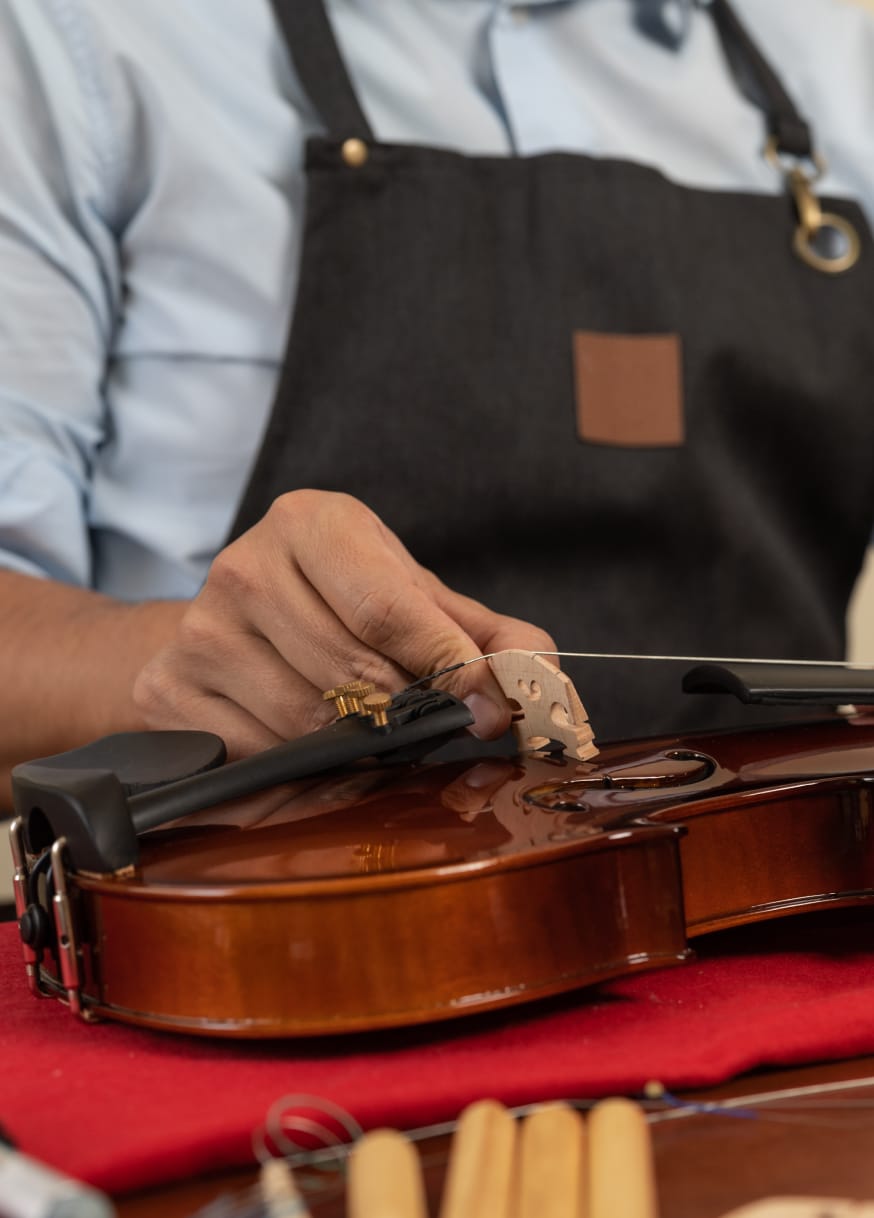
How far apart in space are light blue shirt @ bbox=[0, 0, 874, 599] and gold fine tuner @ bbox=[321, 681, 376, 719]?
1.26 ft

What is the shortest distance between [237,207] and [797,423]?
490 millimetres

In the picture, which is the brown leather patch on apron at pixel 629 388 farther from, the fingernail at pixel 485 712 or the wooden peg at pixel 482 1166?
the wooden peg at pixel 482 1166

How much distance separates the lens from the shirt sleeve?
0.93m

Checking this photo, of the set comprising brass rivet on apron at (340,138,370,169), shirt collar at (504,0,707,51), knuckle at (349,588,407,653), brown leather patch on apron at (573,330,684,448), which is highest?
shirt collar at (504,0,707,51)

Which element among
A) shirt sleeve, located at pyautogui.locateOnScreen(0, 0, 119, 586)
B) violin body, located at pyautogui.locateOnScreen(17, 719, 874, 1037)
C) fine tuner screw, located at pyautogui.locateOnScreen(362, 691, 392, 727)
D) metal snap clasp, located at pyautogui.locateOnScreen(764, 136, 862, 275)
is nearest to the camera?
violin body, located at pyautogui.locateOnScreen(17, 719, 874, 1037)

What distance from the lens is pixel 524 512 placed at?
978mm

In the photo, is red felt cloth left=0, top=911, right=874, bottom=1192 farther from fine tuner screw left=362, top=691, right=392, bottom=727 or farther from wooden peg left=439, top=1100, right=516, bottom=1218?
fine tuner screw left=362, top=691, right=392, bottom=727

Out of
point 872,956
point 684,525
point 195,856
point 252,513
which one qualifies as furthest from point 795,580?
point 195,856

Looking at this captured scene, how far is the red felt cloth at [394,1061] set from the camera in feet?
1.24

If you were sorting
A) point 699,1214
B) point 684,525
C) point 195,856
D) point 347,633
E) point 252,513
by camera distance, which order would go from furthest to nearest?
point 684,525 → point 252,513 → point 347,633 → point 195,856 → point 699,1214

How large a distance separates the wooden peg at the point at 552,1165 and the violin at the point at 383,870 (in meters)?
0.08

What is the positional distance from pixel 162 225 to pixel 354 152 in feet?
0.50

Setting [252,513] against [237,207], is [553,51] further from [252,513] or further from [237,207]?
[252,513]

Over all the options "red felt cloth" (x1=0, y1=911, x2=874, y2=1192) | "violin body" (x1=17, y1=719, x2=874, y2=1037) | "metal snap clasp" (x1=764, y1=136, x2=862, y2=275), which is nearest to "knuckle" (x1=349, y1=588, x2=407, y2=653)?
"violin body" (x1=17, y1=719, x2=874, y2=1037)
